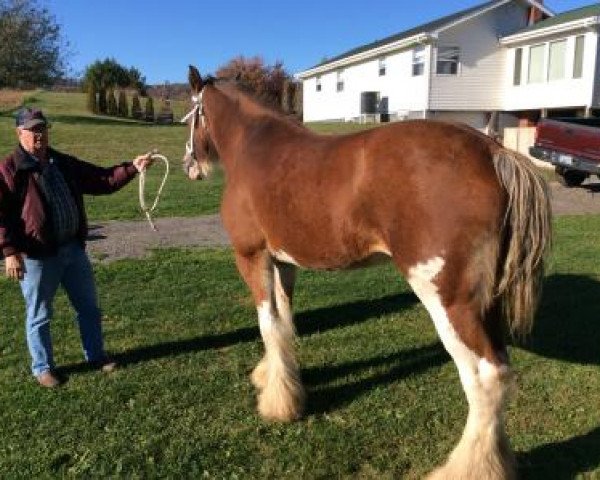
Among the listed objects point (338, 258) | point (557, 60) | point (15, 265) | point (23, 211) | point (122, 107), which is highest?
point (557, 60)

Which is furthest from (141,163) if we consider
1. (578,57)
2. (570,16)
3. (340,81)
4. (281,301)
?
(340,81)

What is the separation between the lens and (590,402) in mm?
4500

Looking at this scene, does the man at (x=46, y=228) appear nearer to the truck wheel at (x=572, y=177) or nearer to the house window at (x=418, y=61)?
the truck wheel at (x=572, y=177)

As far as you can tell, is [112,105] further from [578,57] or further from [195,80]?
[195,80]

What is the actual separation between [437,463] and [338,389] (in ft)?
3.76

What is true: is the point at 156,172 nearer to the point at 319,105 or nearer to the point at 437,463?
the point at 437,463

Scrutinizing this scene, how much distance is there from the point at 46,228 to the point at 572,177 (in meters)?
14.2

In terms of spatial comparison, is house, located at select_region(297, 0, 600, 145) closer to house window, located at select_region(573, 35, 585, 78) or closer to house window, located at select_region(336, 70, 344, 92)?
house window, located at select_region(573, 35, 585, 78)

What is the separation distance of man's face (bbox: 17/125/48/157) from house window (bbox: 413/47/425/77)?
26145mm

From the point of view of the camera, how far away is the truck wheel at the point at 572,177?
51.9ft

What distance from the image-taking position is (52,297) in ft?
16.2

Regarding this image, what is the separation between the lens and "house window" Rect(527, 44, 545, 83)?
88.8ft

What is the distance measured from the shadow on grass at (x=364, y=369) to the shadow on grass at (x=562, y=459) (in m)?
1.28

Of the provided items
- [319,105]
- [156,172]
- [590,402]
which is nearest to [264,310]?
[590,402]
